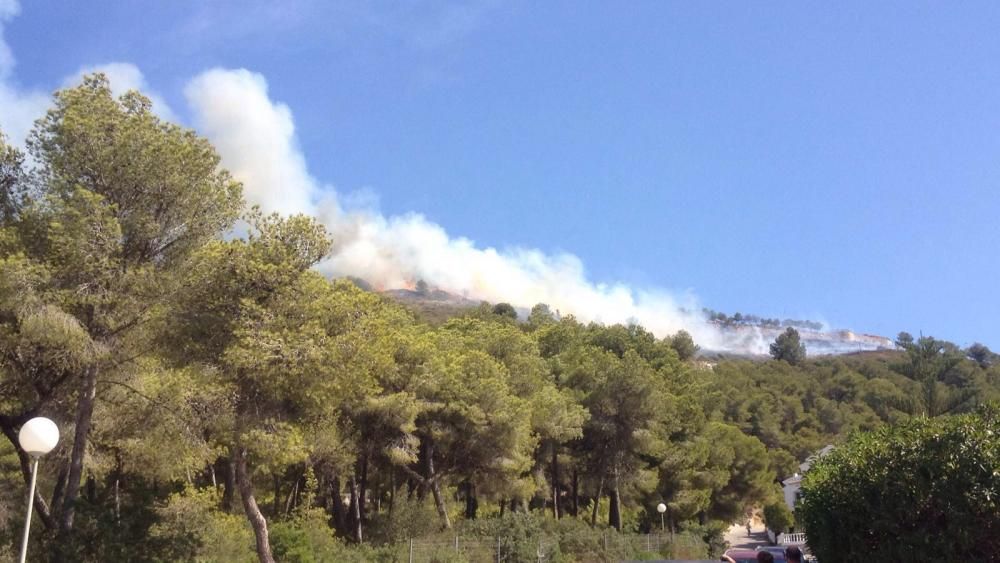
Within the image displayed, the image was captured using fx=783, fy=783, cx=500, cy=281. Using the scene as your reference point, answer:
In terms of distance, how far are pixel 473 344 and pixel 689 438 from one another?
51.6 feet

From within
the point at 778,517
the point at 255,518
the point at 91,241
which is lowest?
the point at 778,517

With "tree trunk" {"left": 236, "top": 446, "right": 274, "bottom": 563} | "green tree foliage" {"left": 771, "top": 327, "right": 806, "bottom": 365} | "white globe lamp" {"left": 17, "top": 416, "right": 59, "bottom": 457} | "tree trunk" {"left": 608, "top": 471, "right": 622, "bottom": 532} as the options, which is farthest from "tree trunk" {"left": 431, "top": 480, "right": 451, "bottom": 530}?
"green tree foliage" {"left": 771, "top": 327, "right": 806, "bottom": 365}

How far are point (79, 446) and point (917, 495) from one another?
1267cm

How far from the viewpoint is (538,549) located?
2530 centimetres

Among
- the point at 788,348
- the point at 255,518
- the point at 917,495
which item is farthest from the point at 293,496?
the point at 788,348

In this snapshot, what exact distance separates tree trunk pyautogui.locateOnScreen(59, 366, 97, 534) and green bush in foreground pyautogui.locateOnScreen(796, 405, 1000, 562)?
38.7ft

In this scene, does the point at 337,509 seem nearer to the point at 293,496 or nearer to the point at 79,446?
the point at 293,496

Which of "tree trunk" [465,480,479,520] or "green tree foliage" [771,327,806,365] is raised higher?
"green tree foliage" [771,327,806,365]

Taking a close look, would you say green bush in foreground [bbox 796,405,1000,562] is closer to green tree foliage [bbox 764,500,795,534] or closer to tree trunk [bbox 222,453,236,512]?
tree trunk [bbox 222,453,236,512]

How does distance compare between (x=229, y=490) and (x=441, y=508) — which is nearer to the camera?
(x=229, y=490)

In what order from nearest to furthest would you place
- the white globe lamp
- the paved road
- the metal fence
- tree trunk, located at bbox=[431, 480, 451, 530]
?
the white globe lamp → the metal fence → tree trunk, located at bbox=[431, 480, 451, 530] → the paved road

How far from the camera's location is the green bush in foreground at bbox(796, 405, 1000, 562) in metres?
6.86

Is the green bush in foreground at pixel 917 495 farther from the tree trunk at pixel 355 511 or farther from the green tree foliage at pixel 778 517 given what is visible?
the green tree foliage at pixel 778 517

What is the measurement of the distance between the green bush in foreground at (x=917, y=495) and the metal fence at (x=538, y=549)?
13.6m
